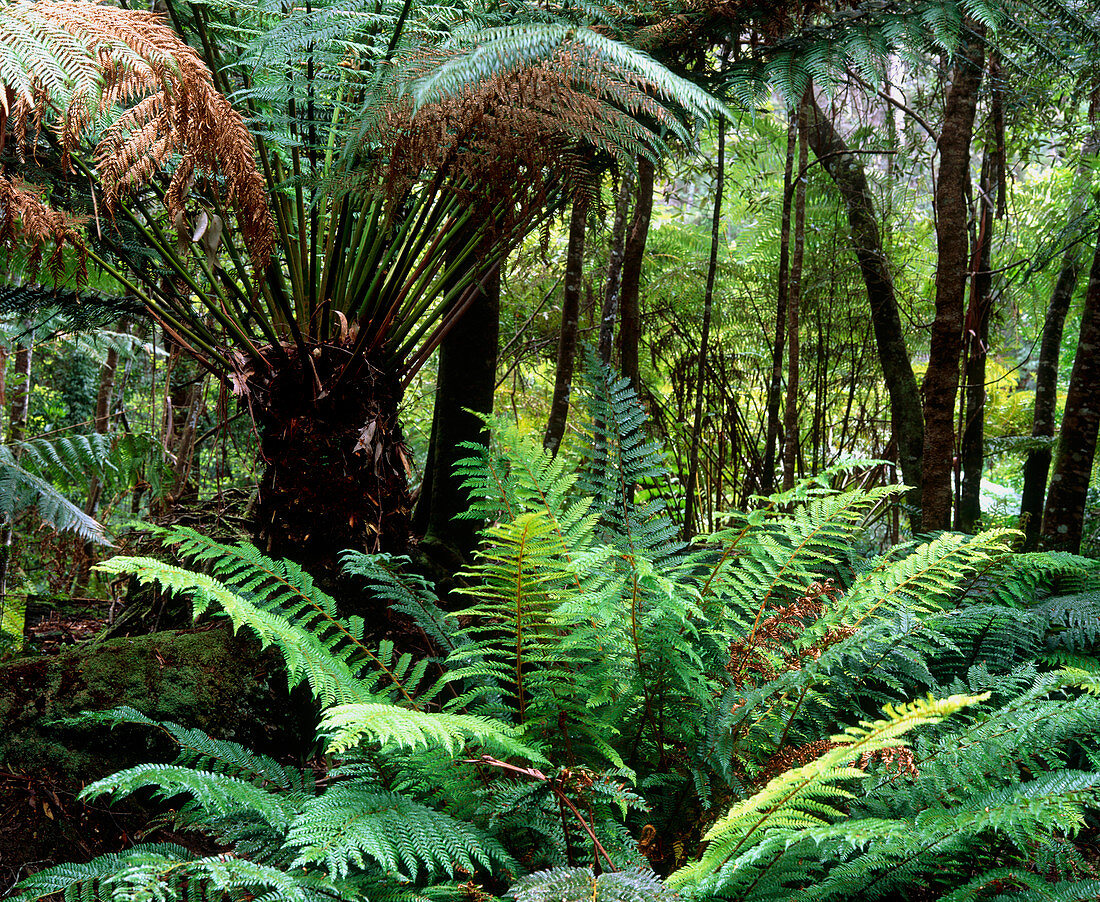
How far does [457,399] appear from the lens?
262 centimetres

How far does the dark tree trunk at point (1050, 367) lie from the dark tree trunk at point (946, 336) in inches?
41.4

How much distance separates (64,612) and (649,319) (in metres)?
3.27

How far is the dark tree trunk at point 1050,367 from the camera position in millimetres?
3160

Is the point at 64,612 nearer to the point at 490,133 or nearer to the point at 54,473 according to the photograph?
the point at 54,473

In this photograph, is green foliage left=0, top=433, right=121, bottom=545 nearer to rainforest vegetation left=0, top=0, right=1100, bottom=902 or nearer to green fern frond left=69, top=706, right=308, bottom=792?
rainforest vegetation left=0, top=0, right=1100, bottom=902

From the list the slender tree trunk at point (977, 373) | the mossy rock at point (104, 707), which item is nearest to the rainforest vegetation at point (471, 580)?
the mossy rock at point (104, 707)

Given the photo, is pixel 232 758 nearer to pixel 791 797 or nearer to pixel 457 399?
A: pixel 791 797

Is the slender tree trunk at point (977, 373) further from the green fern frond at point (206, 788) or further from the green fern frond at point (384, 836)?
the green fern frond at point (206, 788)

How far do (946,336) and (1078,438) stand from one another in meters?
0.72

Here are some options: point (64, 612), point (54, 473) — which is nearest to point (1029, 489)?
point (54, 473)

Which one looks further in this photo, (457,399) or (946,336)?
(457,399)

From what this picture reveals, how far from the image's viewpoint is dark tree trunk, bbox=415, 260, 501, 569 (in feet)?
8.43

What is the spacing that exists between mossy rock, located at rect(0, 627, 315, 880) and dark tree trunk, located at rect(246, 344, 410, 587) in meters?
0.28

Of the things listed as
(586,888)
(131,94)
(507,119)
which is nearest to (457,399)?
(507,119)
